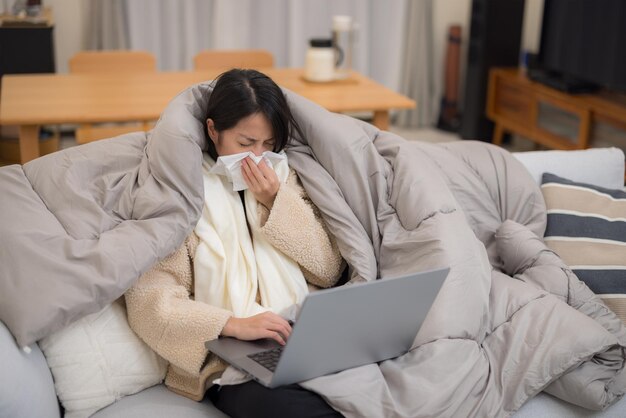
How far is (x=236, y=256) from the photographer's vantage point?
1858 millimetres

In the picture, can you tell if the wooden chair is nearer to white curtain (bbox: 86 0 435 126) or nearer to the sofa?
white curtain (bbox: 86 0 435 126)

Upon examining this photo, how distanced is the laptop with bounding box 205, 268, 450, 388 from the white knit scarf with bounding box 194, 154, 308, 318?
0.54ft

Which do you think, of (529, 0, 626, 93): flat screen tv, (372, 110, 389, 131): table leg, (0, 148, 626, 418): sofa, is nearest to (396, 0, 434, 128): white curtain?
(529, 0, 626, 93): flat screen tv

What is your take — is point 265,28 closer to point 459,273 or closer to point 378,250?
point 378,250

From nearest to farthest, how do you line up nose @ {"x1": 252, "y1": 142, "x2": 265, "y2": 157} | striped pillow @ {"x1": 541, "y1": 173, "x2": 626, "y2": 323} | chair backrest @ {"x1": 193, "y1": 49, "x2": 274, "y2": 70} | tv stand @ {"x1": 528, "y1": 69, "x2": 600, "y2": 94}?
1. nose @ {"x1": 252, "y1": 142, "x2": 265, "y2": 157}
2. striped pillow @ {"x1": 541, "y1": 173, "x2": 626, "y2": 323}
3. chair backrest @ {"x1": 193, "y1": 49, "x2": 274, "y2": 70}
4. tv stand @ {"x1": 528, "y1": 69, "x2": 600, "y2": 94}

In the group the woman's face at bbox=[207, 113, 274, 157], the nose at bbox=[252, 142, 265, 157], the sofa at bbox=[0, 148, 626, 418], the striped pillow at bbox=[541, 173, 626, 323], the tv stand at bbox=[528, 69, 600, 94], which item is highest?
the woman's face at bbox=[207, 113, 274, 157]

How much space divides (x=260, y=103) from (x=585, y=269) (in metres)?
0.95

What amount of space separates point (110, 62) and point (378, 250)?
2.16 metres

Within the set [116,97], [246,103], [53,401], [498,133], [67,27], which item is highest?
[246,103]

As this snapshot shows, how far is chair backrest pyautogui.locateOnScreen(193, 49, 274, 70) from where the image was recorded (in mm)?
3754

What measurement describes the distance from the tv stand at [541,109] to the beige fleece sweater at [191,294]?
94.4 inches

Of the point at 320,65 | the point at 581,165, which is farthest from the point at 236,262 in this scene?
the point at 320,65

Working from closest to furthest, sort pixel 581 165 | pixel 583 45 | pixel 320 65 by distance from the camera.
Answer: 1. pixel 581 165
2. pixel 320 65
3. pixel 583 45

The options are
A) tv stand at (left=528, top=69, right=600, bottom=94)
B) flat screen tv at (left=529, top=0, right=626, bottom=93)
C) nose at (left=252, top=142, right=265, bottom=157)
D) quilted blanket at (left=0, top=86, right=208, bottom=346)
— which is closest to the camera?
quilted blanket at (left=0, top=86, right=208, bottom=346)
